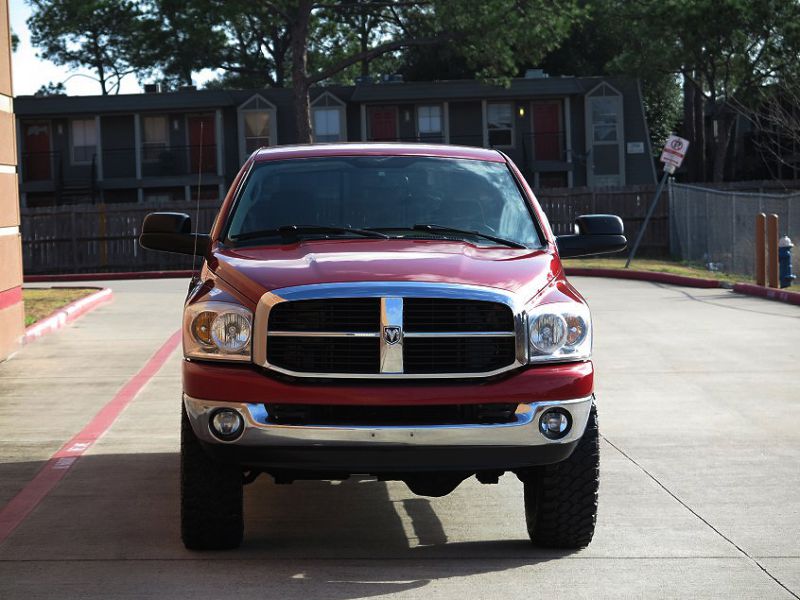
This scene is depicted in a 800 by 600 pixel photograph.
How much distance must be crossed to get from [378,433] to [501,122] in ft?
156

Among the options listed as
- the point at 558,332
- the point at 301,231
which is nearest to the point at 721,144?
the point at 301,231

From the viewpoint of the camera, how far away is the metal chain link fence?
25094 mm

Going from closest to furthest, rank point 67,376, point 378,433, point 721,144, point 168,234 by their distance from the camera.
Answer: point 378,433, point 168,234, point 67,376, point 721,144

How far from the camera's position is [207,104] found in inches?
2066

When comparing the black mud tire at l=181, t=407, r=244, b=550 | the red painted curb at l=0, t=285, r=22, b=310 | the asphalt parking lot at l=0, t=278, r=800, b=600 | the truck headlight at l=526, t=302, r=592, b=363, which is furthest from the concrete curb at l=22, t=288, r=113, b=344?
the truck headlight at l=526, t=302, r=592, b=363

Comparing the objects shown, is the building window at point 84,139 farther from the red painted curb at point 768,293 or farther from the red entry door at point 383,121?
the red painted curb at point 768,293

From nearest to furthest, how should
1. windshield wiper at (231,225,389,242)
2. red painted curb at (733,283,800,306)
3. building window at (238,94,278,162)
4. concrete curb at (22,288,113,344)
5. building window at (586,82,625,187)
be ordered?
A: windshield wiper at (231,225,389,242) < concrete curb at (22,288,113,344) < red painted curb at (733,283,800,306) < building window at (586,82,625,187) < building window at (238,94,278,162)

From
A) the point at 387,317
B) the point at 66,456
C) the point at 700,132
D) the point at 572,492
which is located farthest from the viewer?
the point at 700,132

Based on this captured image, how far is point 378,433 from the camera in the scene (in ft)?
18.7

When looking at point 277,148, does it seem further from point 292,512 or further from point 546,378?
point 546,378

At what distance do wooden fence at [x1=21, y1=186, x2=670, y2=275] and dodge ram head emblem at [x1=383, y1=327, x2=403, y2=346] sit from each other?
103ft

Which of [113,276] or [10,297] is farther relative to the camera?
[113,276]

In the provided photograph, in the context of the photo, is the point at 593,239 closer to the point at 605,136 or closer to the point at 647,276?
the point at 647,276

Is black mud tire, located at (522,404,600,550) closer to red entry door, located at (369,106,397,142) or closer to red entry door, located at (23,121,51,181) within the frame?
red entry door, located at (369,106,397,142)
